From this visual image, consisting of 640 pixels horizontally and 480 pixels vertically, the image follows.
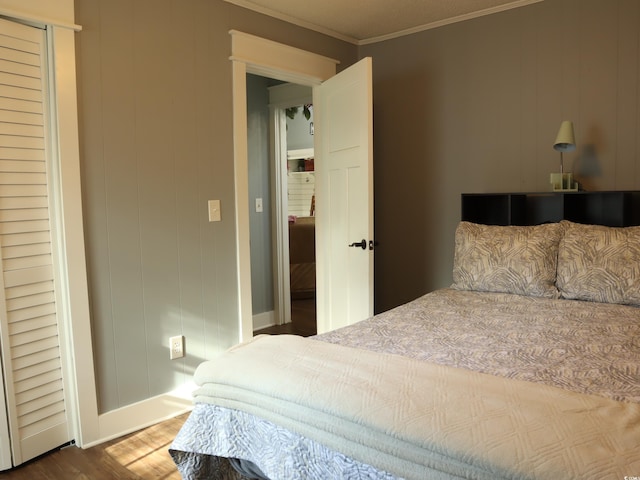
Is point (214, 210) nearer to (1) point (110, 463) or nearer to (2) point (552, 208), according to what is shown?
(1) point (110, 463)

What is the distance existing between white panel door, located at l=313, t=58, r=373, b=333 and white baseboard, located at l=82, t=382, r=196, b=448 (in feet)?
3.68

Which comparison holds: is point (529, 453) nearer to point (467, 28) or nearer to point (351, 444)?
point (351, 444)

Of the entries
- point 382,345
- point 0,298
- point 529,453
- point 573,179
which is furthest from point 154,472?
point 573,179

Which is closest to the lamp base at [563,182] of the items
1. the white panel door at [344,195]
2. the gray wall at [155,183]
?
the white panel door at [344,195]

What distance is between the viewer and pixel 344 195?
10.6 ft

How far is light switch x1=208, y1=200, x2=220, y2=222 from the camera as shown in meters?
2.76

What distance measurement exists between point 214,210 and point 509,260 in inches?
61.6

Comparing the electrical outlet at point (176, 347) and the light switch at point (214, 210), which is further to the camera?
the light switch at point (214, 210)

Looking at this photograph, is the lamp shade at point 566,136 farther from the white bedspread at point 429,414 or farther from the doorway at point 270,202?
the doorway at point 270,202

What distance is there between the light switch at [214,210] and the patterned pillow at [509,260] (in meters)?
1.33

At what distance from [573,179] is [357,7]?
5.18ft

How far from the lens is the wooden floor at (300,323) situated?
4160 millimetres

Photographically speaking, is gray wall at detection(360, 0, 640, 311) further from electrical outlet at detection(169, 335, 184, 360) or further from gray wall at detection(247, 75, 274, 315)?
electrical outlet at detection(169, 335, 184, 360)

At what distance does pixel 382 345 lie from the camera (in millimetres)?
1667
